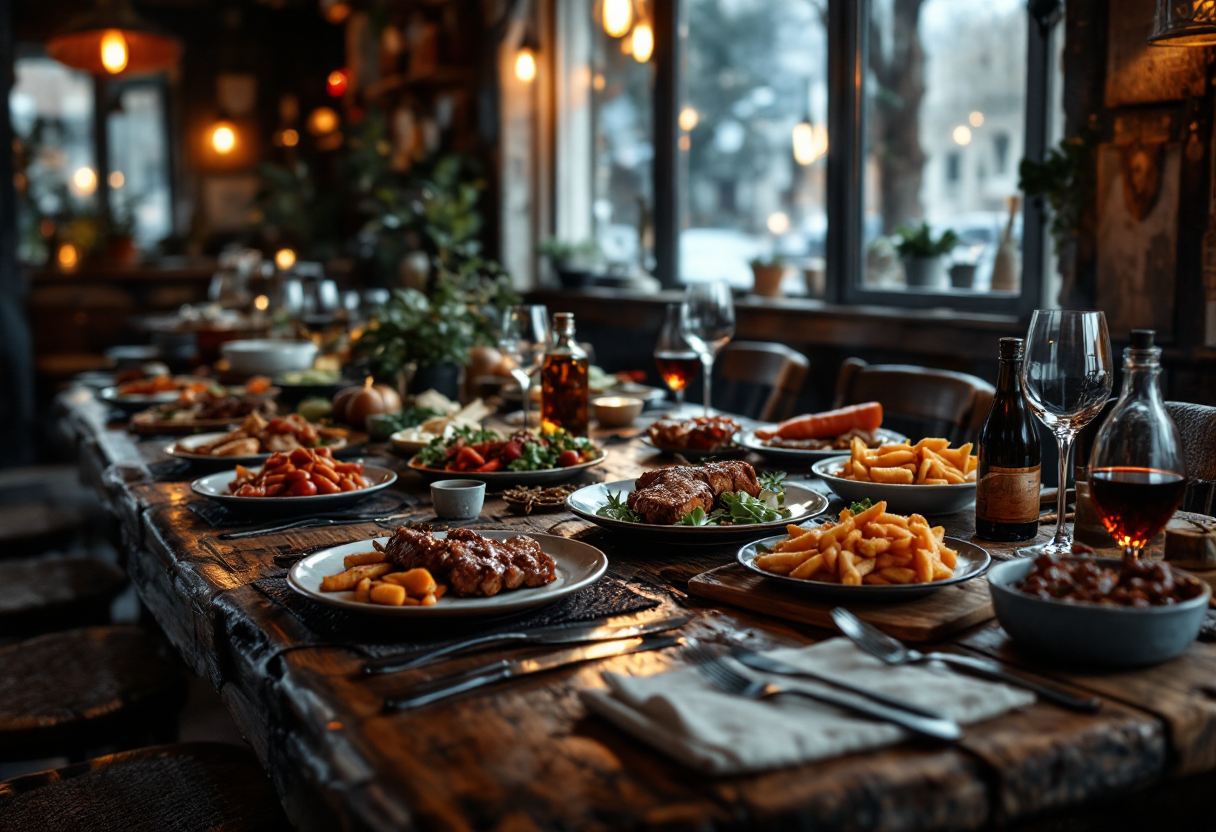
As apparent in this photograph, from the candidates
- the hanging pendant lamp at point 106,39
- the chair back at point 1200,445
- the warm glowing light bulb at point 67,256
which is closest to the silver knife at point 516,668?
the chair back at point 1200,445

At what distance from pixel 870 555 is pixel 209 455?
1.19m

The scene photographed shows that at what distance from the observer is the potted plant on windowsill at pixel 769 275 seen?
402 centimetres

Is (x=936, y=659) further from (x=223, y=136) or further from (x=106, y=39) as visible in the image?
(x=223, y=136)

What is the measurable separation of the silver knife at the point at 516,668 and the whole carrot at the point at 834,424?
875 millimetres

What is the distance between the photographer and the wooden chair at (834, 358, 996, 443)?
1.99 m

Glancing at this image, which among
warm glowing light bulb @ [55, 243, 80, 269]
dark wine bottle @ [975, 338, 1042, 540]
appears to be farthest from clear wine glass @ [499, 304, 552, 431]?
warm glowing light bulb @ [55, 243, 80, 269]

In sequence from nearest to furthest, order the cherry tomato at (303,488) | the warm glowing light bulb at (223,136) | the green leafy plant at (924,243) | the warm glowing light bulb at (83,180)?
the cherry tomato at (303,488) < the green leafy plant at (924,243) < the warm glowing light bulb at (223,136) < the warm glowing light bulb at (83,180)

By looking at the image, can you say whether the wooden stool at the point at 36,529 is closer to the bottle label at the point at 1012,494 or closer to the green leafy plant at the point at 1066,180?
the bottle label at the point at 1012,494

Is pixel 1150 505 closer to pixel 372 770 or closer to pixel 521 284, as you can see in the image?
pixel 372 770

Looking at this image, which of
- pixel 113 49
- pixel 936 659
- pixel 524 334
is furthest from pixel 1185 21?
pixel 113 49

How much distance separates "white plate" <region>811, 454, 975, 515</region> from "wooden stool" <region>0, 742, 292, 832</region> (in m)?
0.80

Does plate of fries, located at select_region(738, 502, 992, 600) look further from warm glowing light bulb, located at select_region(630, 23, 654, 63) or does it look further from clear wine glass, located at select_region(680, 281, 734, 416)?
warm glowing light bulb, located at select_region(630, 23, 654, 63)

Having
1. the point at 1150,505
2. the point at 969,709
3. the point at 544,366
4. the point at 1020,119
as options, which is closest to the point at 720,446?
the point at 544,366

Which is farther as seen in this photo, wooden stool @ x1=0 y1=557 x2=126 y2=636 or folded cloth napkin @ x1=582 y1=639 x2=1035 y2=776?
wooden stool @ x1=0 y1=557 x2=126 y2=636
